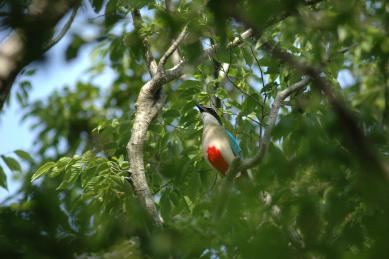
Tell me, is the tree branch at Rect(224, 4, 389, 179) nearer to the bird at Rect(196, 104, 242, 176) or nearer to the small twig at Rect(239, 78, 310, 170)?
the small twig at Rect(239, 78, 310, 170)

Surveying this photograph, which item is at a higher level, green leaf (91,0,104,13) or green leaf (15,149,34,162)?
green leaf (91,0,104,13)

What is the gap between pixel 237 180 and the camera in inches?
141

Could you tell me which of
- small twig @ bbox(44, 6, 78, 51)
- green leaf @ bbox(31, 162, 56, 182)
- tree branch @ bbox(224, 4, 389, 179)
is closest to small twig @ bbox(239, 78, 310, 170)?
small twig @ bbox(44, 6, 78, 51)

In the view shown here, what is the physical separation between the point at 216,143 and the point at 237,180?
2.47 m

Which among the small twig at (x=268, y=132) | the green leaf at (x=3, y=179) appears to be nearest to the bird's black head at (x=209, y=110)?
the small twig at (x=268, y=132)

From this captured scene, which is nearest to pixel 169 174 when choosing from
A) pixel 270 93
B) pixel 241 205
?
pixel 241 205

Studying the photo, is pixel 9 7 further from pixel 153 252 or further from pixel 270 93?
pixel 270 93

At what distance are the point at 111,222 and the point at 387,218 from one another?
1.04 metres

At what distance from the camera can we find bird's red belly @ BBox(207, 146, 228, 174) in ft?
18.9

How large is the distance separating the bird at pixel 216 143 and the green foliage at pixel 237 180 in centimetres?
10

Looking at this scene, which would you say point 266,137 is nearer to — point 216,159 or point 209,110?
point 216,159

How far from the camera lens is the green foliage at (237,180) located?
219 cm

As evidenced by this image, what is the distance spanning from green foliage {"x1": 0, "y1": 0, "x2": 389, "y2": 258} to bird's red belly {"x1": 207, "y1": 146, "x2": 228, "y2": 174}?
103 mm

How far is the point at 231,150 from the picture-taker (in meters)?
6.38
